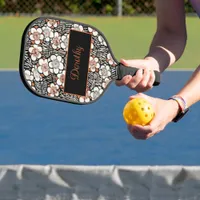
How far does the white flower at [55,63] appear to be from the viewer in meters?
2.04

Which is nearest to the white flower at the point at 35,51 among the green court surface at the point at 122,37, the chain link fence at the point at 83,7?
the green court surface at the point at 122,37

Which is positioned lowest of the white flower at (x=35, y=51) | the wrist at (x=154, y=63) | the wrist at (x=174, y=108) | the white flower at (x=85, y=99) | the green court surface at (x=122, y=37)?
the green court surface at (x=122, y=37)

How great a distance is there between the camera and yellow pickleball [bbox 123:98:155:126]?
1.89 meters

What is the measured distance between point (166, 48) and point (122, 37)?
6.58 m

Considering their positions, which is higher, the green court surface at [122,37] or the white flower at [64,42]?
the white flower at [64,42]

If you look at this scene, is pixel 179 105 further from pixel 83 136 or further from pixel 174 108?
pixel 83 136

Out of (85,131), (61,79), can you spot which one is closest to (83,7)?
(85,131)

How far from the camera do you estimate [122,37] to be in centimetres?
880

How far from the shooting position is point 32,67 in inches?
79.1

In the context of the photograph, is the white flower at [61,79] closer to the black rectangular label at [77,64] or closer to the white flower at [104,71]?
the black rectangular label at [77,64]

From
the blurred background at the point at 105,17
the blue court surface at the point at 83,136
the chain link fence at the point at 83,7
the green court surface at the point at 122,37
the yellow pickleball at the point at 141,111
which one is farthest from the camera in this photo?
the chain link fence at the point at 83,7

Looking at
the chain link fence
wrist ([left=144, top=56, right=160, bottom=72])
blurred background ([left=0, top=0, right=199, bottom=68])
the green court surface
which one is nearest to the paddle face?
wrist ([left=144, top=56, right=160, bottom=72])

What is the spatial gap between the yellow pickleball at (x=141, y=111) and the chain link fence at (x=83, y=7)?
881 centimetres

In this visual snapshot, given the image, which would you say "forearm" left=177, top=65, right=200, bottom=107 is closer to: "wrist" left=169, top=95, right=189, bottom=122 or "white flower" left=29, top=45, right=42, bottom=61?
"wrist" left=169, top=95, right=189, bottom=122
